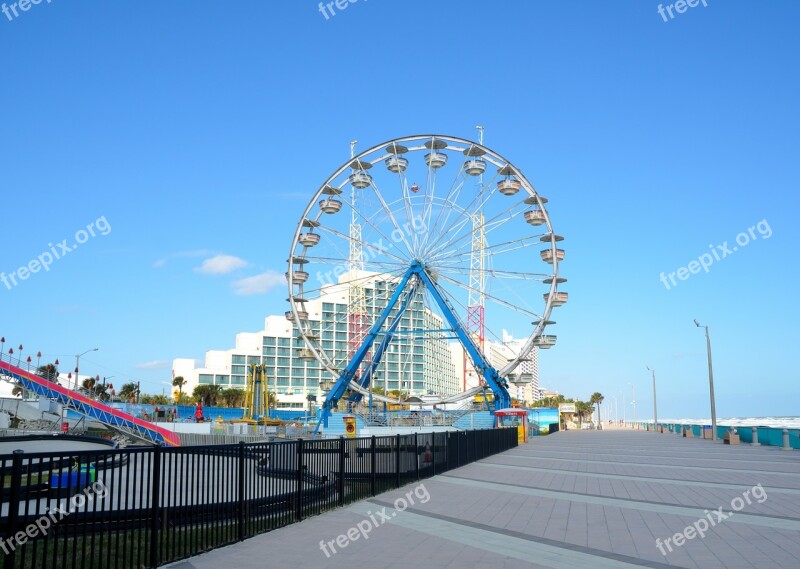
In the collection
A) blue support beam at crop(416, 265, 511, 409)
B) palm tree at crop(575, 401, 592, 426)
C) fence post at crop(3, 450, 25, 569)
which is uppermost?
blue support beam at crop(416, 265, 511, 409)

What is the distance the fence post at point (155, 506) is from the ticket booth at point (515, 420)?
3945 cm

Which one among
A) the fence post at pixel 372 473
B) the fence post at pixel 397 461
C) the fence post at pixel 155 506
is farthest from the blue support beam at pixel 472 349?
the fence post at pixel 155 506

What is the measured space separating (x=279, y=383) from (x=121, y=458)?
133 m

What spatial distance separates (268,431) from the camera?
2021 inches

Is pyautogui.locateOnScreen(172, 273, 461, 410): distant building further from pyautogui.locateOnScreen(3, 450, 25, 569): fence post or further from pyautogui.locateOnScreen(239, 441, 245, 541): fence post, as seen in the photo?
pyautogui.locateOnScreen(3, 450, 25, 569): fence post

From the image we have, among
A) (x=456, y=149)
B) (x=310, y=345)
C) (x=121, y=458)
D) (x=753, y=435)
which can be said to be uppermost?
(x=456, y=149)

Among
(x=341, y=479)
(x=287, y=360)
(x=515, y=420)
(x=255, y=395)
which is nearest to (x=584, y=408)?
(x=287, y=360)

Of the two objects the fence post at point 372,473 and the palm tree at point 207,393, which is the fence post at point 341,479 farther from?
the palm tree at point 207,393

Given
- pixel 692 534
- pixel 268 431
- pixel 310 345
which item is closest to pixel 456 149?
pixel 310 345

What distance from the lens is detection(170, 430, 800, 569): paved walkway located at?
29.8 feet

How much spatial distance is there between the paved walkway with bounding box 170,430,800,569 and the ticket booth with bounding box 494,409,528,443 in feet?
89.0

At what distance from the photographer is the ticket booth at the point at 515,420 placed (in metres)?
47.1

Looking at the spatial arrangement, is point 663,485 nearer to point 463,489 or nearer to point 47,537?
point 463,489

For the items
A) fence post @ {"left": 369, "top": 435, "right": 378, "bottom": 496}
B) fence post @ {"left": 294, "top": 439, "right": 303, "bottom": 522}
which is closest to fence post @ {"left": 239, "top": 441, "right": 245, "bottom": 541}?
fence post @ {"left": 294, "top": 439, "right": 303, "bottom": 522}
